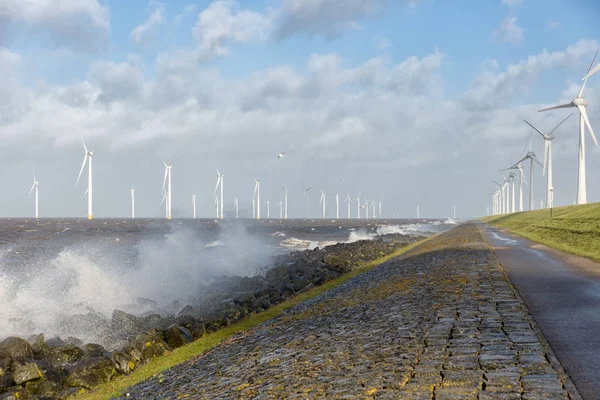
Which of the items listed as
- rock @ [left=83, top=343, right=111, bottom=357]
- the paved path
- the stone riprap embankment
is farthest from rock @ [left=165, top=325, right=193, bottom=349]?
the paved path

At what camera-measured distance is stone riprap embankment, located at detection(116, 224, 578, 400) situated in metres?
7.40

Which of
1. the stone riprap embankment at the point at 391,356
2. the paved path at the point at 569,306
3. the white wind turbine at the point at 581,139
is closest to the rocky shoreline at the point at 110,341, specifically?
the stone riprap embankment at the point at 391,356

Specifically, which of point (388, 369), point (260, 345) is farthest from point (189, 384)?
point (388, 369)

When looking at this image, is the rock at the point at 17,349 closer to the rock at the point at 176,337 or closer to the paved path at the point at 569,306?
the rock at the point at 176,337

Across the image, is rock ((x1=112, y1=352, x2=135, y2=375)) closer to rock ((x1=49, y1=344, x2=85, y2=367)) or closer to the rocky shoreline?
the rocky shoreline

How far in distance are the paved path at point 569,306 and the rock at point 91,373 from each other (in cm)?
1004

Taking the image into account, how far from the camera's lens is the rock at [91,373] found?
13133 mm

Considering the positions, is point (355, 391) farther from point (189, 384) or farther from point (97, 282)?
point (97, 282)

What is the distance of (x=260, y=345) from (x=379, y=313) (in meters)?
3.23

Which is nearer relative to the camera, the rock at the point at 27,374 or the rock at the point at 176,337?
the rock at the point at 27,374

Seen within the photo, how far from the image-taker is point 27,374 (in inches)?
542

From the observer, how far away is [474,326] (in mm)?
10859

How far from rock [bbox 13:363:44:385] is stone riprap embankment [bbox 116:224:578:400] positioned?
374 centimetres

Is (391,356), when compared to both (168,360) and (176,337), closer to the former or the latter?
(168,360)
